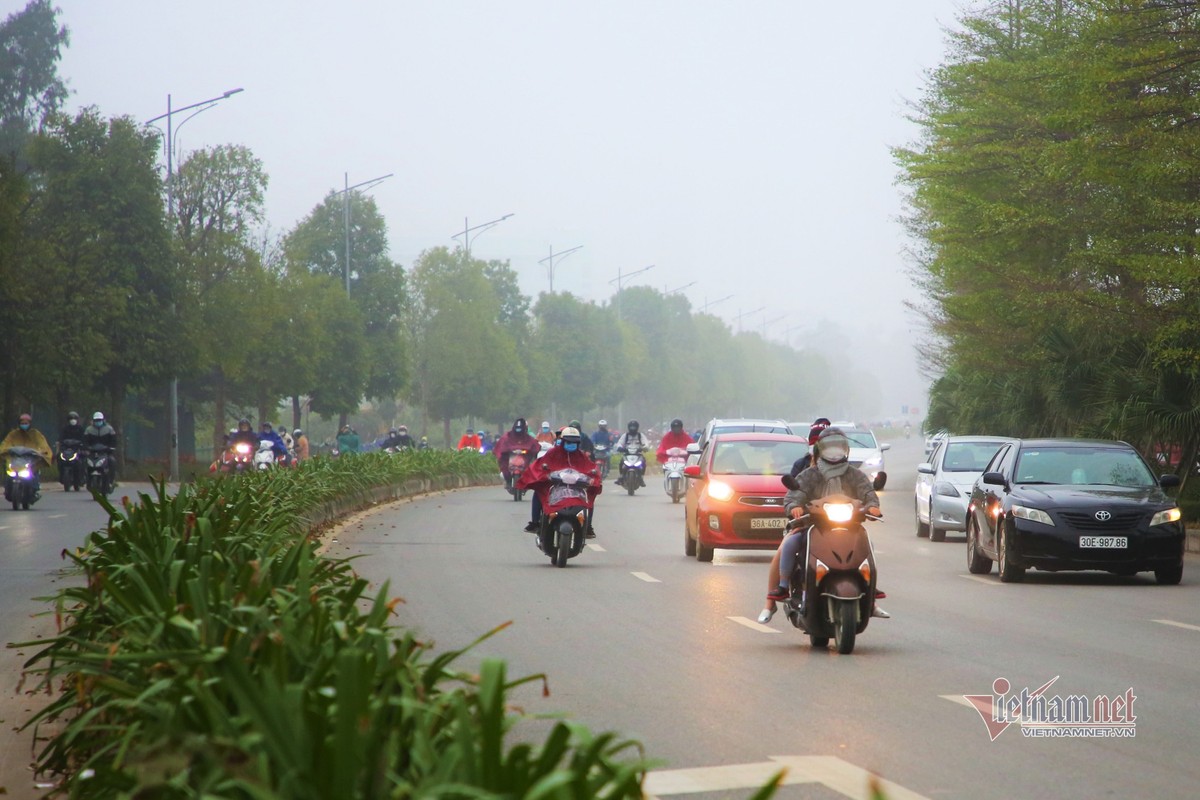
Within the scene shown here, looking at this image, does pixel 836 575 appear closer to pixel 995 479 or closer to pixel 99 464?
pixel 995 479

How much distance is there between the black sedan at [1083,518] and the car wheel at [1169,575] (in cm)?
1

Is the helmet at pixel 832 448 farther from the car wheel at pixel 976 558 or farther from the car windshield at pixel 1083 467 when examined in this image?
the car wheel at pixel 976 558

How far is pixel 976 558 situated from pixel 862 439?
27.3m

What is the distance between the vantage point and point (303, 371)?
220ft

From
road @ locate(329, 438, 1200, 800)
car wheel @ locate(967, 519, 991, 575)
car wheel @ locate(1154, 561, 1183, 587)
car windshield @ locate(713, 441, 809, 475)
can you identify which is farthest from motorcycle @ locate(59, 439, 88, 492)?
car wheel @ locate(1154, 561, 1183, 587)

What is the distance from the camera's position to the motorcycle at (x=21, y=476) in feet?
99.1

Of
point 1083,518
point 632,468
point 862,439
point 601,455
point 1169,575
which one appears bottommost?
point 1169,575

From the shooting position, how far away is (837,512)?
474 inches

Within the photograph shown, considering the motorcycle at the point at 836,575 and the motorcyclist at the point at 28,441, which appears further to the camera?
the motorcyclist at the point at 28,441

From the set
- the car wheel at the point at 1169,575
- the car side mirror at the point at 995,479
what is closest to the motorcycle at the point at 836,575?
the car side mirror at the point at 995,479

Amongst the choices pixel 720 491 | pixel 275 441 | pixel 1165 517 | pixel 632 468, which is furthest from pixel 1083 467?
pixel 632 468

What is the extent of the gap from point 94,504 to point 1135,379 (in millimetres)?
18209

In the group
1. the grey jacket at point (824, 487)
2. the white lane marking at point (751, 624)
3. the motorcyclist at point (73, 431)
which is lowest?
the white lane marking at point (751, 624)

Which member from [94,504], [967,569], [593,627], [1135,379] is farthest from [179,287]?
[593,627]
